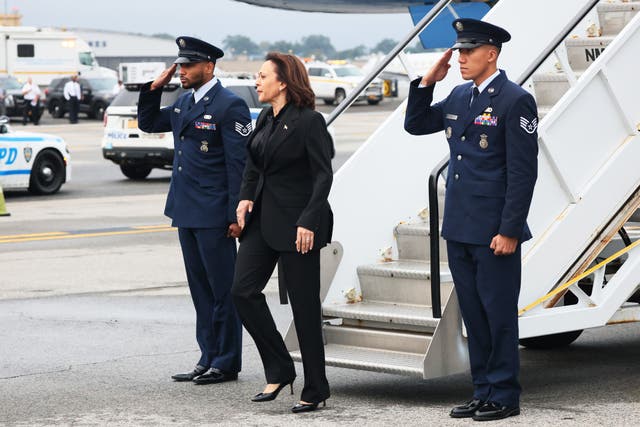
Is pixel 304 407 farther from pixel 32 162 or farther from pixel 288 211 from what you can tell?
pixel 32 162

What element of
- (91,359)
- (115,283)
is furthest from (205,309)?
(115,283)

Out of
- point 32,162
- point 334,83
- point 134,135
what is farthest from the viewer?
point 334,83

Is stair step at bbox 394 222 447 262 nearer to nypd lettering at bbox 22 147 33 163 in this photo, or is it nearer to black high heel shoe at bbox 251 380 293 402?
black high heel shoe at bbox 251 380 293 402

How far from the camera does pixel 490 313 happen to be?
21.1 ft

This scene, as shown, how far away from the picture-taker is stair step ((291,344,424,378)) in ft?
22.0

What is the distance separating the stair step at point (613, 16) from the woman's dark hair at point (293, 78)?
2829 millimetres

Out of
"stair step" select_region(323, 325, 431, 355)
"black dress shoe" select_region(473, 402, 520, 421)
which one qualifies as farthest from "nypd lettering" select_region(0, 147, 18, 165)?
"black dress shoe" select_region(473, 402, 520, 421)

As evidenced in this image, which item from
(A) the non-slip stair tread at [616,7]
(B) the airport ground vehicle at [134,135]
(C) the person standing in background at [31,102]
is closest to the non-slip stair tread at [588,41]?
(A) the non-slip stair tread at [616,7]

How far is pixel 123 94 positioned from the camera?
74.3 feet

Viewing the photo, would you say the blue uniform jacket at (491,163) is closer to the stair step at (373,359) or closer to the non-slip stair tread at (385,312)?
the non-slip stair tread at (385,312)

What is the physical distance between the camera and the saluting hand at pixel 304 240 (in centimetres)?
650

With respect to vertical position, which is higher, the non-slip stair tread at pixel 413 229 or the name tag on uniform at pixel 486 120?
the name tag on uniform at pixel 486 120

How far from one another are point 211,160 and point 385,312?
4.26 ft

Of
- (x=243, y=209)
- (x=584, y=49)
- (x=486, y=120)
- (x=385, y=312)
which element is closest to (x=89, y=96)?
(x=584, y=49)
